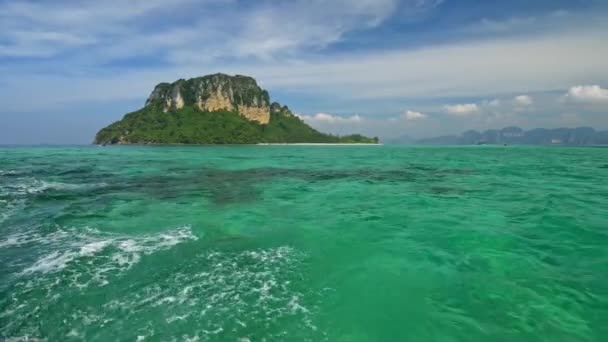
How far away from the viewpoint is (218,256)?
37.7 feet

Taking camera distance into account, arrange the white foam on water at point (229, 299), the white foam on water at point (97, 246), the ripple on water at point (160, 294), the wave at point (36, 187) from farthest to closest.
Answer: the wave at point (36, 187) → the white foam on water at point (97, 246) → the white foam on water at point (229, 299) → the ripple on water at point (160, 294)

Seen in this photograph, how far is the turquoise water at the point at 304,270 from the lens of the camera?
7.45 meters

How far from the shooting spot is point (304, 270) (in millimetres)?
10492

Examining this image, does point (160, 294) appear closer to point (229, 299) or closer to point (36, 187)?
point (229, 299)

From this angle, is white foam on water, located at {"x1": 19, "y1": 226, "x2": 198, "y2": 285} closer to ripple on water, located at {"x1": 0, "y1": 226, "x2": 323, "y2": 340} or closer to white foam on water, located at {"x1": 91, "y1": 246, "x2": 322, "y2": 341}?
ripple on water, located at {"x1": 0, "y1": 226, "x2": 323, "y2": 340}

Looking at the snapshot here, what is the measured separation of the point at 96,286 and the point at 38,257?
3.47m

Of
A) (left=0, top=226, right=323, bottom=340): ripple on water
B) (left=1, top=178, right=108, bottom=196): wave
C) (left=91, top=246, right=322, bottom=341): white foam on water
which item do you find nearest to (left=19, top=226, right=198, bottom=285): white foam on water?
(left=0, top=226, right=323, bottom=340): ripple on water

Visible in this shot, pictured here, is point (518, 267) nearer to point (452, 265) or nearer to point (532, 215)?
point (452, 265)

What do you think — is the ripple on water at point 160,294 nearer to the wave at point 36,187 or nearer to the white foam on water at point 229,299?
the white foam on water at point 229,299

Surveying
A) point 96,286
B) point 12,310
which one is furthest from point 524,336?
point 12,310

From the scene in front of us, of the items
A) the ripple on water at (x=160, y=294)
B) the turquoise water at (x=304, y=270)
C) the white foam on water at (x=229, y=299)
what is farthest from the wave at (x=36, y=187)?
the white foam on water at (x=229, y=299)

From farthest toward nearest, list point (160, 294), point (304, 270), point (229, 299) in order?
point (304, 270) < point (160, 294) < point (229, 299)

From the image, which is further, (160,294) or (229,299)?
(160,294)

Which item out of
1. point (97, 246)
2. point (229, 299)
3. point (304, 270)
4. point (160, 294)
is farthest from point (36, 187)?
point (229, 299)
